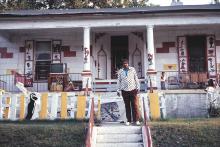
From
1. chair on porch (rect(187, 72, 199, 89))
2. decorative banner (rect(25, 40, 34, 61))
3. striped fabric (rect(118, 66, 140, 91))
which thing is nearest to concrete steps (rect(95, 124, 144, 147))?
striped fabric (rect(118, 66, 140, 91))

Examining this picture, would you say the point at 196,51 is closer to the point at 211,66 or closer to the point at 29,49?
the point at 211,66

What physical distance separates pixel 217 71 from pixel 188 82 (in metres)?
1.83

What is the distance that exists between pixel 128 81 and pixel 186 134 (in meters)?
2.32

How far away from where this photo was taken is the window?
2009 cm

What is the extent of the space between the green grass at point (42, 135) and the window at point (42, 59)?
8783mm

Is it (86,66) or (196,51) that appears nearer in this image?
(86,66)

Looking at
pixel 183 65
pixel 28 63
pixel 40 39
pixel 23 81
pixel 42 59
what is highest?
pixel 40 39

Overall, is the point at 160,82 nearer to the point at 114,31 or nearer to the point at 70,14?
the point at 114,31

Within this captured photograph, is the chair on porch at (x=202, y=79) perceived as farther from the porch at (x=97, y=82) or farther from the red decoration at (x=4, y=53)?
the red decoration at (x=4, y=53)

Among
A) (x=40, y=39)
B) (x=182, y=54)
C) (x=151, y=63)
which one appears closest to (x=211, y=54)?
(x=182, y=54)

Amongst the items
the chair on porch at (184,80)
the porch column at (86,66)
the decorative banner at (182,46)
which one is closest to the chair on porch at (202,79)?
the chair on porch at (184,80)

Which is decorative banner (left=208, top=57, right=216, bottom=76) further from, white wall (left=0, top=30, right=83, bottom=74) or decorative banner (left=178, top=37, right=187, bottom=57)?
white wall (left=0, top=30, right=83, bottom=74)

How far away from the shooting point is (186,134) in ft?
35.1

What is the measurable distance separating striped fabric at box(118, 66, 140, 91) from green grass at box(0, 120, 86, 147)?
1684 mm
